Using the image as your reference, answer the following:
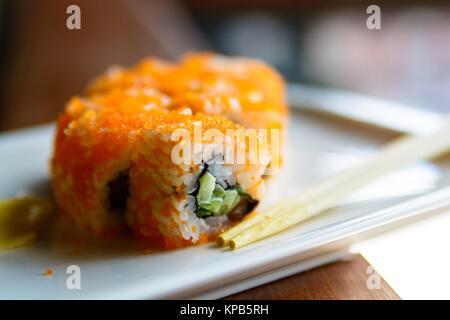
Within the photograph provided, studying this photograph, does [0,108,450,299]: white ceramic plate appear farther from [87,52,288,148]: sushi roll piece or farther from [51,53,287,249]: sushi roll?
[87,52,288,148]: sushi roll piece

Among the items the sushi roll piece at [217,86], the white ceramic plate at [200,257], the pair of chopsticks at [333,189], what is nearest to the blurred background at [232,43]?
the pair of chopsticks at [333,189]

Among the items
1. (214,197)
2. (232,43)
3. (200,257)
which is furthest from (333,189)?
(232,43)

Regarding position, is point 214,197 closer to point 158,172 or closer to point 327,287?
point 158,172

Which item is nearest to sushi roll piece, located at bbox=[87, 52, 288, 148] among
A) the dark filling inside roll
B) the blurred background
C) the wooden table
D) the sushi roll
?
the sushi roll

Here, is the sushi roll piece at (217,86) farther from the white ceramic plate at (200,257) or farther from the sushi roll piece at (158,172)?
the white ceramic plate at (200,257)
